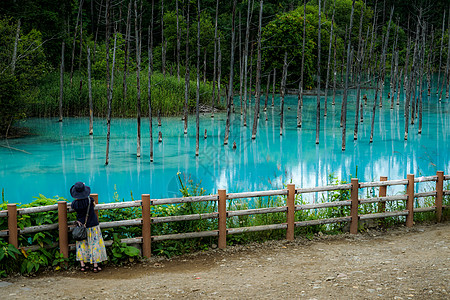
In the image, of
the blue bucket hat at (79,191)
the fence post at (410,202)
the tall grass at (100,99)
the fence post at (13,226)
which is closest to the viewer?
the fence post at (13,226)

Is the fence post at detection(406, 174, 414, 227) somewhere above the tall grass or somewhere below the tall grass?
below

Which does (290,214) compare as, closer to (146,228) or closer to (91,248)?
(146,228)

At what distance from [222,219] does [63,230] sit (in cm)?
238

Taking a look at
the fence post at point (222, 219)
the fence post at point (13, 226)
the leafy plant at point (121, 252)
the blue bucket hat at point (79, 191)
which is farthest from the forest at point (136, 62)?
the fence post at point (13, 226)

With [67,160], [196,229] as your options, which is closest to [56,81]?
[67,160]

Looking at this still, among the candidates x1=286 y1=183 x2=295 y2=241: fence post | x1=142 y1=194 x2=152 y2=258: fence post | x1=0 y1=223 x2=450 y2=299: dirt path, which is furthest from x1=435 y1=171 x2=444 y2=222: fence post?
x1=142 y1=194 x2=152 y2=258: fence post

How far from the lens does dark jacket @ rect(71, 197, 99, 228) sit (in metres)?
7.06

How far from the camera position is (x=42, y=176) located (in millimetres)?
18531

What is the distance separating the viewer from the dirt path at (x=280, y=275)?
20.2ft

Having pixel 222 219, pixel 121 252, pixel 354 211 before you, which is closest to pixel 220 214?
pixel 222 219

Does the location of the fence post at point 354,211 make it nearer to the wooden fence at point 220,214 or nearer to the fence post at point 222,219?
the wooden fence at point 220,214

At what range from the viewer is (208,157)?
22.2 m

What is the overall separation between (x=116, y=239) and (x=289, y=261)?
2576 mm

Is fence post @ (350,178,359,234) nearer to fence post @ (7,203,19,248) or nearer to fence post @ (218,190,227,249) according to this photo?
fence post @ (218,190,227,249)
